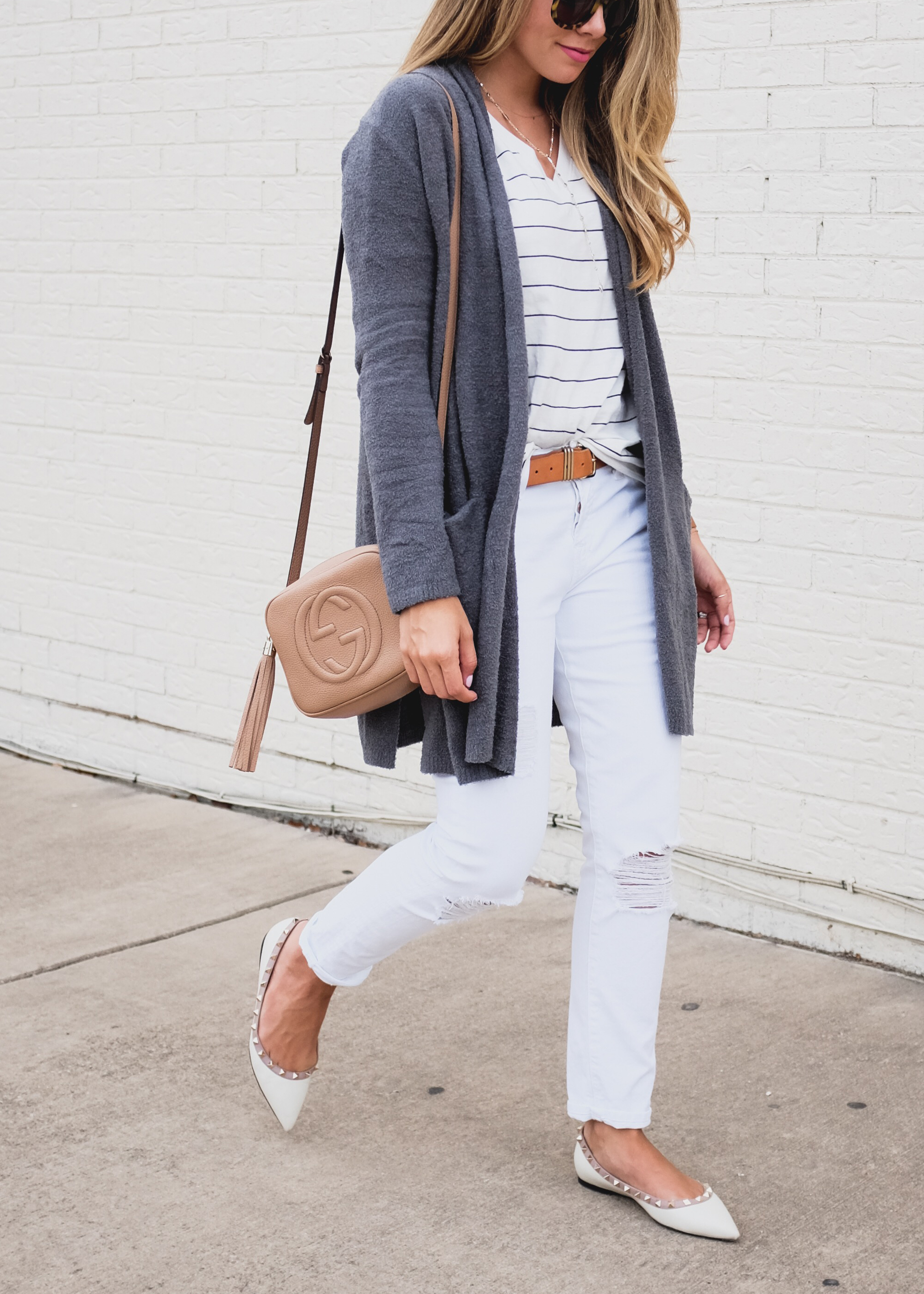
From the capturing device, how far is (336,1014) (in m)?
3.37

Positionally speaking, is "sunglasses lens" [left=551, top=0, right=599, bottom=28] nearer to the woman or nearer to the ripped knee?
the woman

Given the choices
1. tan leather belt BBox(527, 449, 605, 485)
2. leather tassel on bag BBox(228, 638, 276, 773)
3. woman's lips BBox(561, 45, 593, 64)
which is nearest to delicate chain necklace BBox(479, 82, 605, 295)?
woman's lips BBox(561, 45, 593, 64)

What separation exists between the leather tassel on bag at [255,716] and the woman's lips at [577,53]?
103 cm

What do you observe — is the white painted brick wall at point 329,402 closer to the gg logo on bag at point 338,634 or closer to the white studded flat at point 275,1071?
the white studded flat at point 275,1071

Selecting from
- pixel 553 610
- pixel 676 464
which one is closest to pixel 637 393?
pixel 676 464

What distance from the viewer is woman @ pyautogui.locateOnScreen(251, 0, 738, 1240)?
223 centimetres

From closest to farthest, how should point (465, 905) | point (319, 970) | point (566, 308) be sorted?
point (566, 308)
point (465, 905)
point (319, 970)

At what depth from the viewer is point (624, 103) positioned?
7.84 ft

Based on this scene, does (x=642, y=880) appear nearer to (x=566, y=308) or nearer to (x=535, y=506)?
(x=535, y=506)

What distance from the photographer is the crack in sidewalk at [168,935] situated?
11.7 feet

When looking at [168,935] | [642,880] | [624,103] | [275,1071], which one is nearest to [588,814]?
[642,880]

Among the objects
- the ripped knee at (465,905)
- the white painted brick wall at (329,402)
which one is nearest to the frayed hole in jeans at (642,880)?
the ripped knee at (465,905)

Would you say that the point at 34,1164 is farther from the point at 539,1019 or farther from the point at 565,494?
the point at 565,494

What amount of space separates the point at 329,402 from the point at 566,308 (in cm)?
231
